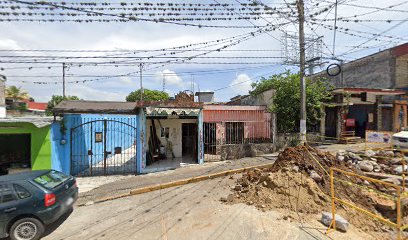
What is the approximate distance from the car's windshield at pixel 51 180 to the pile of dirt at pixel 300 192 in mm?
4961

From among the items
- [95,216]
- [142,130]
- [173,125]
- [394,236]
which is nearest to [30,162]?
[142,130]

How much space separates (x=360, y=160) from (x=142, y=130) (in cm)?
1061

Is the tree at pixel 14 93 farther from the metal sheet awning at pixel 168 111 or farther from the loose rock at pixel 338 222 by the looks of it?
the loose rock at pixel 338 222

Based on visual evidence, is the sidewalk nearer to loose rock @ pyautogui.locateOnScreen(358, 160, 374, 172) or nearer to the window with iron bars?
the window with iron bars

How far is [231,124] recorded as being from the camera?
1463 cm

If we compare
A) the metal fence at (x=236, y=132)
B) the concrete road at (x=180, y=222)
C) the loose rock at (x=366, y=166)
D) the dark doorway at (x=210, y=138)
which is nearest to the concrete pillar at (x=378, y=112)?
the metal fence at (x=236, y=132)

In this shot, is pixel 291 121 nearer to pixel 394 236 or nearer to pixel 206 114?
pixel 206 114

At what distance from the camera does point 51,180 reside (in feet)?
20.8

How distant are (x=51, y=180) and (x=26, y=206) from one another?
0.92 meters

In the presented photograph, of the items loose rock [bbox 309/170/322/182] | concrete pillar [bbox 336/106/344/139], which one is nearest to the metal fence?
concrete pillar [bbox 336/106/344/139]

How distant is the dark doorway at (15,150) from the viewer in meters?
10.3

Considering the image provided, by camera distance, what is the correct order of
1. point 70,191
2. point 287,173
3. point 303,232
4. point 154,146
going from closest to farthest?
point 303,232, point 70,191, point 287,173, point 154,146

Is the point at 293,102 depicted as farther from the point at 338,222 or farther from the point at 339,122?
the point at 338,222

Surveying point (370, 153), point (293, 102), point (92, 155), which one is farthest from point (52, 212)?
point (293, 102)
